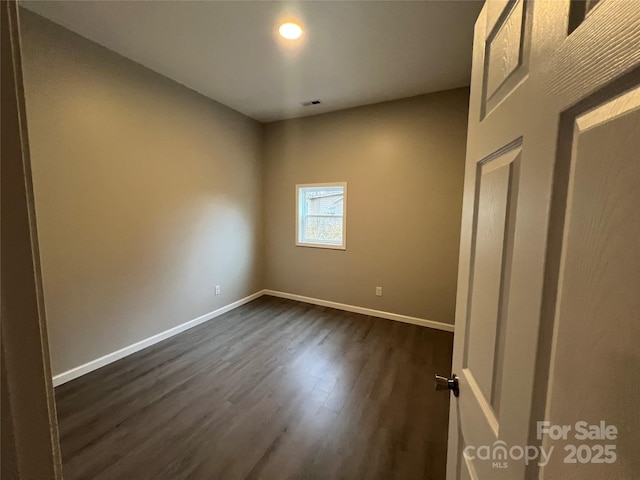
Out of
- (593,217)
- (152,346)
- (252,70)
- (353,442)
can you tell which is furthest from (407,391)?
(252,70)

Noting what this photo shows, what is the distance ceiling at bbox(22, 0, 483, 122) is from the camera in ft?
6.07

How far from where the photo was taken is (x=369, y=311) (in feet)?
12.1

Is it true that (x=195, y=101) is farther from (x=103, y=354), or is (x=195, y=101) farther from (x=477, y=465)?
(x=477, y=465)

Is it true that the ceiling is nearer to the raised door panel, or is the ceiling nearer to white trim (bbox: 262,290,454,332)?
the raised door panel

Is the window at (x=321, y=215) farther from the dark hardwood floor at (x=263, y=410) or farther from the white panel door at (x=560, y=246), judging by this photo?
the white panel door at (x=560, y=246)

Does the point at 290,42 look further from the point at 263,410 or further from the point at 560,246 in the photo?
the point at 263,410

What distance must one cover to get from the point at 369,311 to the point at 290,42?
124 inches

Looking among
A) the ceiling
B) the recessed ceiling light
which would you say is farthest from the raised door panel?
the recessed ceiling light

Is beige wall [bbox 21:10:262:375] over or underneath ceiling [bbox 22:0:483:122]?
underneath

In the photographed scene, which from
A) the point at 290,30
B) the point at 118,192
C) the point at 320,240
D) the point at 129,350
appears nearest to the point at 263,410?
the point at 129,350

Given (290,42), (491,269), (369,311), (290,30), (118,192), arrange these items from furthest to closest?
(369,311), (118,192), (290,42), (290,30), (491,269)

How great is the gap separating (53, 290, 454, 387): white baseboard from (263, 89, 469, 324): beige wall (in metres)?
0.08

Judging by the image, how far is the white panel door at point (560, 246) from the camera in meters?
0.30

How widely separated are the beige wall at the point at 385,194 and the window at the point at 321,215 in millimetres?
95
